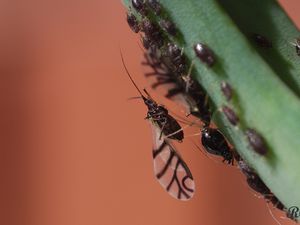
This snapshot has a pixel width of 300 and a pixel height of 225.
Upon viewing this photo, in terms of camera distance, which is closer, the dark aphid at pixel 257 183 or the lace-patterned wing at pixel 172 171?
the dark aphid at pixel 257 183

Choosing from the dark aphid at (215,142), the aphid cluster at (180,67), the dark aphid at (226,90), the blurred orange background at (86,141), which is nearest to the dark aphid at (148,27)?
the aphid cluster at (180,67)

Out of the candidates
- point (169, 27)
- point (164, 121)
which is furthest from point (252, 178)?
point (164, 121)

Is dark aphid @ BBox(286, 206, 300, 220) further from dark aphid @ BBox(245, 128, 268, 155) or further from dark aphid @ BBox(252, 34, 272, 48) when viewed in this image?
dark aphid @ BBox(252, 34, 272, 48)

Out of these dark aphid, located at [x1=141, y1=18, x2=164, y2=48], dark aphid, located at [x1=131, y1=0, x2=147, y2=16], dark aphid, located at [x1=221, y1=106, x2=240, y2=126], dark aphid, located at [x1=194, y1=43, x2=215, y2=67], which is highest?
dark aphid, located at [x1=131, y1=0, x2=147, y2=16]

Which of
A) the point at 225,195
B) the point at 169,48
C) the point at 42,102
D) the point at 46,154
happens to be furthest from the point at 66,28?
the point at 169,48

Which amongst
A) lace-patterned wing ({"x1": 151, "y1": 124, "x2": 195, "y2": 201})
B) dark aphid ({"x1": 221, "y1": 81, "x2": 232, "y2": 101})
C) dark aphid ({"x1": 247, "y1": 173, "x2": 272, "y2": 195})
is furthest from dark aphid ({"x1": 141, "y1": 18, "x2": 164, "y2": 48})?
lace-patterned wing ({"x1": 151, "y1": 124, "x2": 195, "y2": 201})

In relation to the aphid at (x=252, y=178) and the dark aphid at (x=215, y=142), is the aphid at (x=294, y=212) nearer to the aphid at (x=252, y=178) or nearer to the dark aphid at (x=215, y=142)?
the aphid at (x=252, y=178)

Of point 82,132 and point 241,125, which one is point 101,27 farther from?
point 241,125
